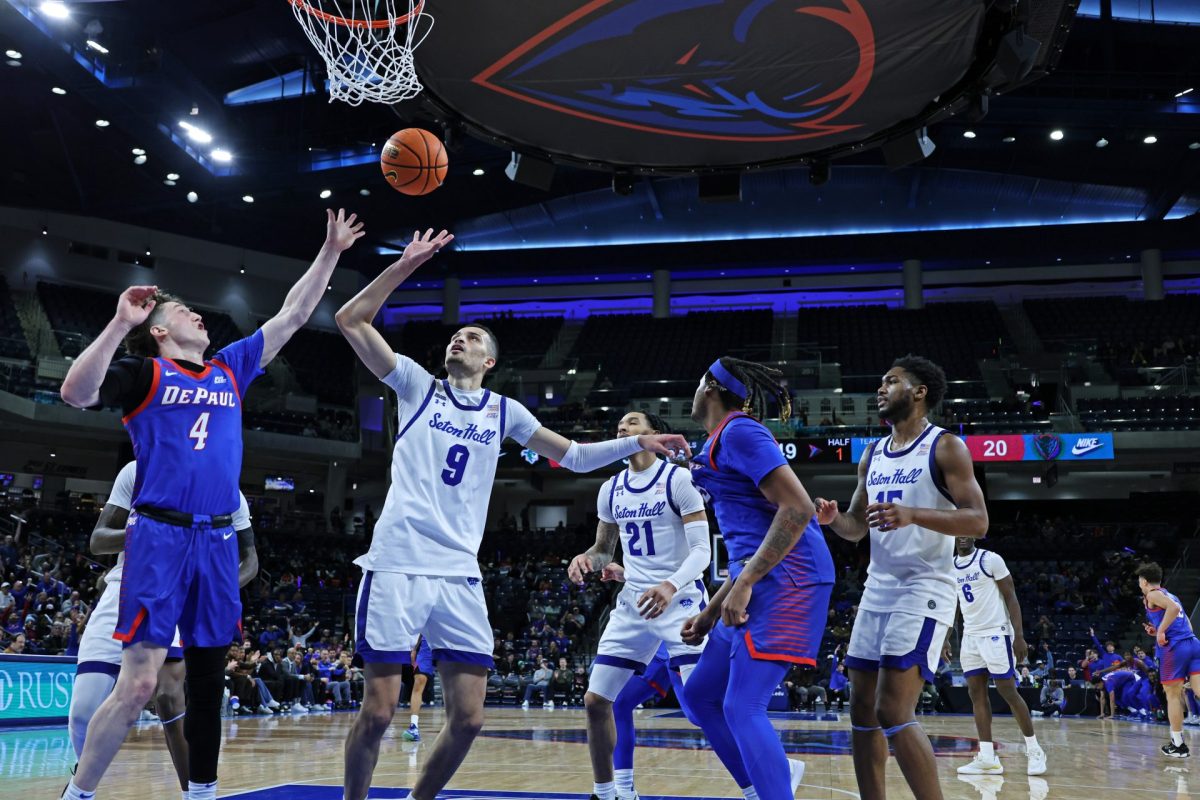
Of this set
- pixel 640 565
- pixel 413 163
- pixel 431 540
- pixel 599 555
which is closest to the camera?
pixel 431 540

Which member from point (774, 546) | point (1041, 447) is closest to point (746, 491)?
point (774, 546)

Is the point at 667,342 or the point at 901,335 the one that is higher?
the point at 901,335

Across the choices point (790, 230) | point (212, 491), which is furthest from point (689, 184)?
point (212, 491)

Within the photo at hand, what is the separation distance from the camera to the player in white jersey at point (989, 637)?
8445 mm

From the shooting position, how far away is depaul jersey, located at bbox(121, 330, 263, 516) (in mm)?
3994

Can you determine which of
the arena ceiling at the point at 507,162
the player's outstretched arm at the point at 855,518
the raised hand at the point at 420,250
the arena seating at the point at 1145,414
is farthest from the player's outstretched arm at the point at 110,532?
the arena seating at the point at 1145,414

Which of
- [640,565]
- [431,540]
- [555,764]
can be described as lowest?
[555,764]

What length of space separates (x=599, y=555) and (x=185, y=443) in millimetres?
2619

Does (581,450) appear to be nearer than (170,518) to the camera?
No

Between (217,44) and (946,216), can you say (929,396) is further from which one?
(946,216)

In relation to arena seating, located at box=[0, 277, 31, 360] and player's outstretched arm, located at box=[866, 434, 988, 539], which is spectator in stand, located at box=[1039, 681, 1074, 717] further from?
arena seating, located at box=[0, 277, 31, 360]

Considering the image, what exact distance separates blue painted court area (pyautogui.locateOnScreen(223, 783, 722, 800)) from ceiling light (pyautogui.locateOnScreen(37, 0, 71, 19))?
16497mm

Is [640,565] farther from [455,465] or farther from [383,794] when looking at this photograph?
[383,794]

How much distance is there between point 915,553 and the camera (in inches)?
183
